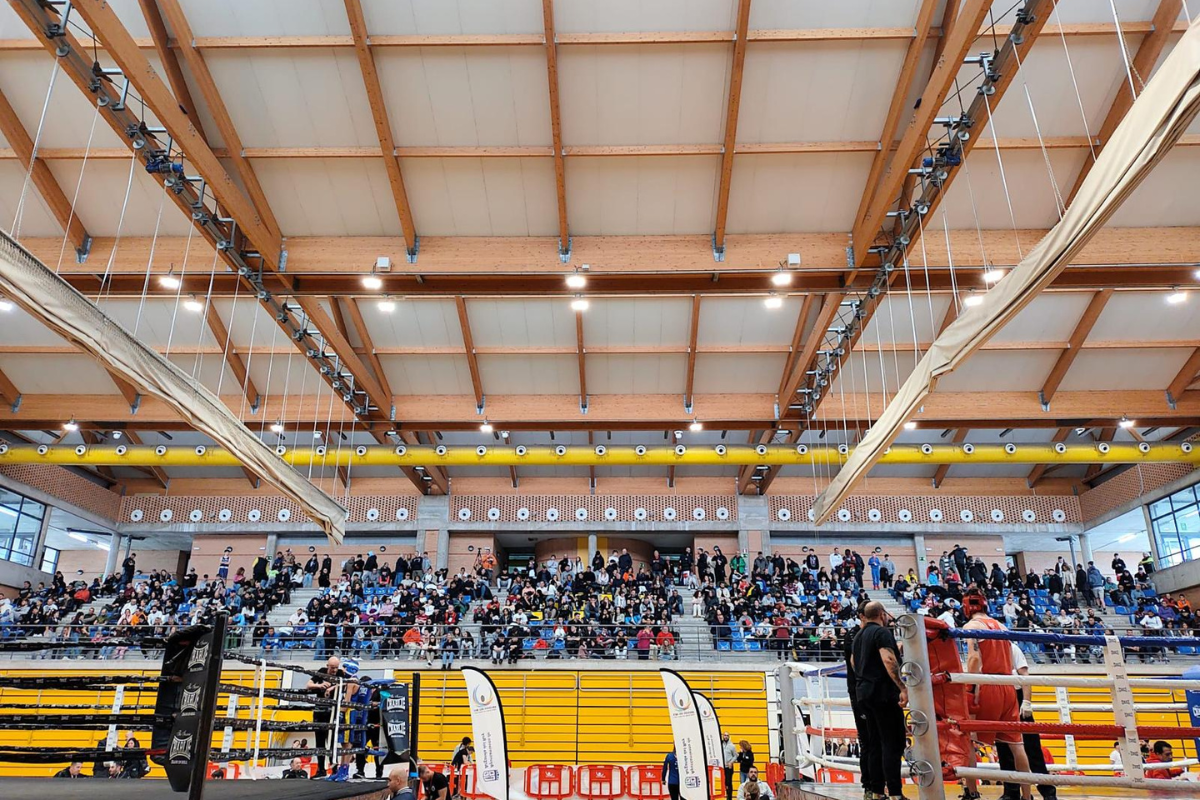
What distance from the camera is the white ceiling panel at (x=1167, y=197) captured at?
42.7ft

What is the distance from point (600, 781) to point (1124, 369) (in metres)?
15.8

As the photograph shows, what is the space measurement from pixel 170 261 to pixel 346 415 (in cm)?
822

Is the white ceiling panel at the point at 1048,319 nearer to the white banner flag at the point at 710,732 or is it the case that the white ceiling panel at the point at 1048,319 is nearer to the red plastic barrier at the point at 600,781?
the white banner flag at the point at 710,732

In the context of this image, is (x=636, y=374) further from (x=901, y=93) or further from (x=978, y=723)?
(x=978, y=723)

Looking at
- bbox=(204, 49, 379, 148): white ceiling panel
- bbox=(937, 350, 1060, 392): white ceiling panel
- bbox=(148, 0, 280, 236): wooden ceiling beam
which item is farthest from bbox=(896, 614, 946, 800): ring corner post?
bbox=(937, 350, 1060, 392): white ceiling panel

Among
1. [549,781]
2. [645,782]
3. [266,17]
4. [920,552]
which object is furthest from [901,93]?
[920,552]

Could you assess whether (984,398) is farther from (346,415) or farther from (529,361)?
(346,415)

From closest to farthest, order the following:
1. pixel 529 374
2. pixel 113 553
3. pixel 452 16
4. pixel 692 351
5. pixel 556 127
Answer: pixel 452 16
pixel 556 127
pixel 692 351
pixel 529 374
pixel 113 553

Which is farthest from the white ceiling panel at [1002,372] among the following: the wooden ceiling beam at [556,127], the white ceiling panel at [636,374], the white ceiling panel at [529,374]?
the wooden ceiling beam at [556,127]

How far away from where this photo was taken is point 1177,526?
24.5m

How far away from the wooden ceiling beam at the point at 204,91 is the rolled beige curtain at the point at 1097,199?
36.8ft

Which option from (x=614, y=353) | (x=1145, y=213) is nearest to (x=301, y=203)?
(x=614, y=353)

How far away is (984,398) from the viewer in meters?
19.7

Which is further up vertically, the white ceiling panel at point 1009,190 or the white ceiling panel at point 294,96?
the white ceiling panel at point 294,96
